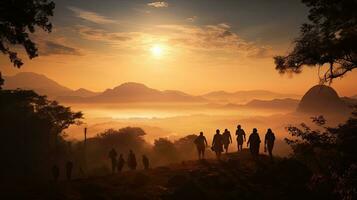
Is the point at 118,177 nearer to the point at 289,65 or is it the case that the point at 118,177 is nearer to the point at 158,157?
the point at 289,65

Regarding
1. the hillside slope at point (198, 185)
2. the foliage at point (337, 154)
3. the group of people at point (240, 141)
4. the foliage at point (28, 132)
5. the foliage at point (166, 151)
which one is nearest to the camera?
the foliage at point (337, 154)

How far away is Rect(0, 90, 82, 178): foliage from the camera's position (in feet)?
184

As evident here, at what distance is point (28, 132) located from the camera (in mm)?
60531

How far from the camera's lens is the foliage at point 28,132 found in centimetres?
5619

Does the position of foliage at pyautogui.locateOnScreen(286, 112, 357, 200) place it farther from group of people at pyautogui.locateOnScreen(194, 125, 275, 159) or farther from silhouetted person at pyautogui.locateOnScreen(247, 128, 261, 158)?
silhouetted person at pyautogui.locateOnScreen(247, 128, 261, 158)

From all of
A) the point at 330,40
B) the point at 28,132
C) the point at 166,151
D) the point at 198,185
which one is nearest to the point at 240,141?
the point at 198,185

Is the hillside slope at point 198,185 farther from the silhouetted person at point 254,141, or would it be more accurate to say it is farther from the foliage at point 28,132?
the foliage at point 28,132

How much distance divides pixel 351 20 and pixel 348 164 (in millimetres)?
5213

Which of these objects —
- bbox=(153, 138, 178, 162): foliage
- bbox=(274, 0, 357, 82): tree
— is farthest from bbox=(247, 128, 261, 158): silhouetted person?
bbox=(153, 138, 178, 162): foliage

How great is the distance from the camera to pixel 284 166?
2400cm

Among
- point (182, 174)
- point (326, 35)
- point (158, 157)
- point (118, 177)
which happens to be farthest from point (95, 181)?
point (158, 157)

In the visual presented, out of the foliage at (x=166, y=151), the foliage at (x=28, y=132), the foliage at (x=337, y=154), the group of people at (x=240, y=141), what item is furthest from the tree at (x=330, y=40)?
the foliage at (x=166, y=151)

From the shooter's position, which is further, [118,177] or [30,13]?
[118,177]

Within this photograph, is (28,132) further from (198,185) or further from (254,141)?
(198,185)
